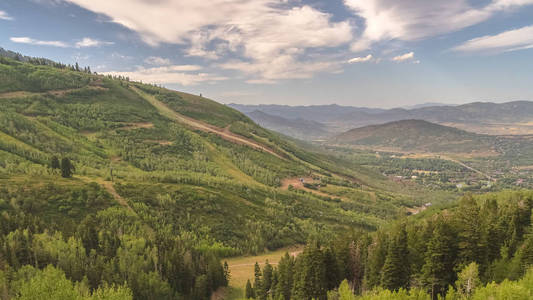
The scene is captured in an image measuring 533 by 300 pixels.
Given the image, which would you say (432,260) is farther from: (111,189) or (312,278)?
(111,189)

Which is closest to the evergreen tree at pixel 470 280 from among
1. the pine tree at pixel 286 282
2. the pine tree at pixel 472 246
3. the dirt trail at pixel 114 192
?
the pine tree at pixel 472 246

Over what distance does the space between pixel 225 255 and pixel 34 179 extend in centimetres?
10745

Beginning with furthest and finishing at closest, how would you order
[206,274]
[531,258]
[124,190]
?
[124,190] → [206,274] → [531,258]

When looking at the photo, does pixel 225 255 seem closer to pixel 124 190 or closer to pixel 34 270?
pixel 124 190

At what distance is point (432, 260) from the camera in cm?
6219

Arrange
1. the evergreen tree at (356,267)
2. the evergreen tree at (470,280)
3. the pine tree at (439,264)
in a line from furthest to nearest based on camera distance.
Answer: the evergreen tree at (356,267), the pine tree at (439,264), the evergreen tree at (470,280)

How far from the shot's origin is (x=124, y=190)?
165m

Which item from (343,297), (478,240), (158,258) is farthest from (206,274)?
(478,240)

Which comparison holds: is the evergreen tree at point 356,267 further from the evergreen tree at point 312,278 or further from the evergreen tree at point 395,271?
the evergreen tree at point 395,271

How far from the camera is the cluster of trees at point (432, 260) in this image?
58688 mm

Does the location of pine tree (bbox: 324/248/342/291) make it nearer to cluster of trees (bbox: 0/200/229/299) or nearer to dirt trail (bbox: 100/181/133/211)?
cluster of trees (bbox: 0/200/229/299)

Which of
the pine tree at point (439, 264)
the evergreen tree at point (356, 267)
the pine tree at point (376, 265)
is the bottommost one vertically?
the evergreen tree at point (356, 267)

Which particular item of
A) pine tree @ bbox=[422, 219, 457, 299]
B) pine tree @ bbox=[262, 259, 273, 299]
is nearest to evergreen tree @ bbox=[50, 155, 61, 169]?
pine tree @ bbox=[262, 259, 273, 299]

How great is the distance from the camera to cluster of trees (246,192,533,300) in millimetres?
58688
